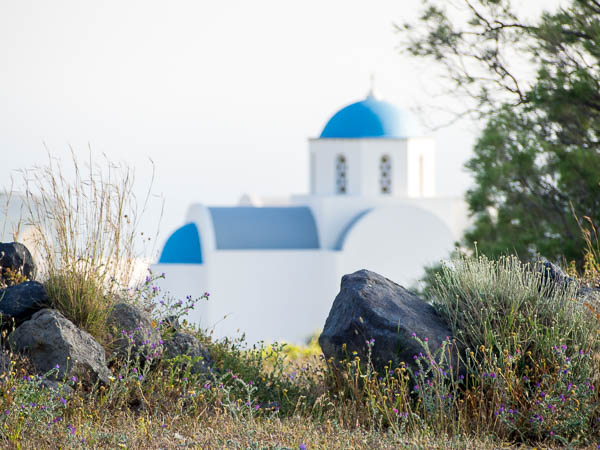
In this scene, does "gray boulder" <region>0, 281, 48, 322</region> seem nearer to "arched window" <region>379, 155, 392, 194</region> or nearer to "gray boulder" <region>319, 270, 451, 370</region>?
"gray boulder" <region>319, 270, 451, 370</region>

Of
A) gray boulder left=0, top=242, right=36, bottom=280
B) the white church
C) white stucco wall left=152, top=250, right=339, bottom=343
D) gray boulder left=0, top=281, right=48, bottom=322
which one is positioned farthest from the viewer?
the white church

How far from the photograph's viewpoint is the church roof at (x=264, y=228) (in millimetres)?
23672

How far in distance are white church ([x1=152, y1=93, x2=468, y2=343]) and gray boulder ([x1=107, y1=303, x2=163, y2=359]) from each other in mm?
17009

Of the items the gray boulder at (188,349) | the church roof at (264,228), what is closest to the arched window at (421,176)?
the church roof at (264,228)

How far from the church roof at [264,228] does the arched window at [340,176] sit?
117cm

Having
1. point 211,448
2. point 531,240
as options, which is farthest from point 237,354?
point 531,240

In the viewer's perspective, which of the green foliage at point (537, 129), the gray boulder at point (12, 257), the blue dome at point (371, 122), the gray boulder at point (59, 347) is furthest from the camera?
the blue dome at point (371, 122)

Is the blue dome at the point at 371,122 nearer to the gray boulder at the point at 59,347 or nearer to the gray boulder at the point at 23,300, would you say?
the gray boulder at the point at 23,300

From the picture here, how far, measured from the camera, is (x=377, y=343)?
5121 millimetres

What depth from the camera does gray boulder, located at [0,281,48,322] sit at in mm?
5211

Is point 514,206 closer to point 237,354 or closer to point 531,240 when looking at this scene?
point 531,240

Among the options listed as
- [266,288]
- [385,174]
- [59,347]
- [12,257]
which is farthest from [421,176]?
[59,347]

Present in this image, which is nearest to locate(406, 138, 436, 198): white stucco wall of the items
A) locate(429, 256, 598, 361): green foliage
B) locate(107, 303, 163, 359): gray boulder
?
locate(429, 256, 598, 361): green foliage

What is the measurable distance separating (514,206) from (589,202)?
138 centimetres
